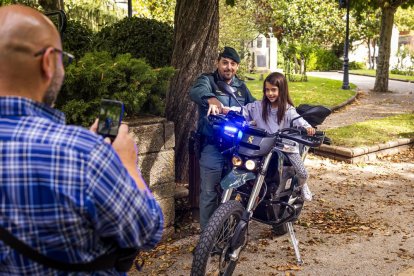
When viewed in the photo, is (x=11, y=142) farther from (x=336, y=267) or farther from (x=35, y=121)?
(x=336, y=267)

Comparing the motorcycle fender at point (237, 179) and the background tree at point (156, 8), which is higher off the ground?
the background tree at point (156, 8)

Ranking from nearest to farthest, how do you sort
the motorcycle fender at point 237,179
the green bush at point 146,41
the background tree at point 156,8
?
the motorcycle fender at point 237,179 → the green bush at point 146,41 → the background tree at point 156,8

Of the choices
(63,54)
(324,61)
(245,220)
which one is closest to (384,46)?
(245,220)

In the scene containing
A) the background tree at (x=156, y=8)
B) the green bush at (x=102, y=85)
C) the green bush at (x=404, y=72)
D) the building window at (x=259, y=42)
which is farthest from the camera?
the green bush at (x=404, y=72)

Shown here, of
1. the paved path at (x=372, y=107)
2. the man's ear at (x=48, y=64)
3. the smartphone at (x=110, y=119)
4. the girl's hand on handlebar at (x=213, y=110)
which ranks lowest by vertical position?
the paved path at (x=372, y=107)

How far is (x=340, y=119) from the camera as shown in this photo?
1326cm

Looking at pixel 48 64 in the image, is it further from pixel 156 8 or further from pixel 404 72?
pixel 404 72

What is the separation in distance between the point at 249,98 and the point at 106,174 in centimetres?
368

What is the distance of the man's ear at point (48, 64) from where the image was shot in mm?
1554

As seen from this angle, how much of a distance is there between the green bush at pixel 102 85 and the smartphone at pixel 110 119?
2.47 meters

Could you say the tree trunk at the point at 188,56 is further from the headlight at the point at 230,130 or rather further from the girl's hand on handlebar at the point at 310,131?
the girl's hand on handlebar at the point at 310,131

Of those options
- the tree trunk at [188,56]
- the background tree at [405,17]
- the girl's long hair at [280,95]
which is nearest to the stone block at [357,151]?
the tree trunk at [188,56]

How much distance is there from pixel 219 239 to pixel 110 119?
227cm

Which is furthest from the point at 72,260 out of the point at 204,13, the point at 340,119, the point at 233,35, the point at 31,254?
the point at 233,35
